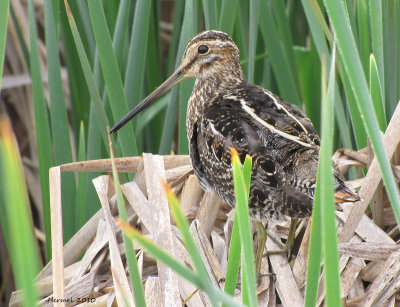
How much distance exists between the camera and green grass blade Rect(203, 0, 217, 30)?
2221 millimetres

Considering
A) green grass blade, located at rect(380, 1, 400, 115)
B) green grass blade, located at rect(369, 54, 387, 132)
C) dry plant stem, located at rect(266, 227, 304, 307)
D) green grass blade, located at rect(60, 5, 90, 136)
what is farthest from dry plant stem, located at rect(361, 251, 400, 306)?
green grass blade, located at rect(60, 5, 90, 136)

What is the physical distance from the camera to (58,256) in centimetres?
161

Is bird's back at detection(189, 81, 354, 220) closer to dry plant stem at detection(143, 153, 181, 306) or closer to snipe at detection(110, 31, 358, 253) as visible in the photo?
snipe at detection(110, 31, 358, 253)

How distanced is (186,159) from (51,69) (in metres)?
0.54

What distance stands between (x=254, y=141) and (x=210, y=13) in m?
0.50

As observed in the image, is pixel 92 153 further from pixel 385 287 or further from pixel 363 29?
pixel 385 287

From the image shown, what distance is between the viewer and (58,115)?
2.32 meters

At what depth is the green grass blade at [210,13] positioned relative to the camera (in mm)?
2221

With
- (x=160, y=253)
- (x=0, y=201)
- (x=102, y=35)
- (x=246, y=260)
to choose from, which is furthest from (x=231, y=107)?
(x=160, y=253)

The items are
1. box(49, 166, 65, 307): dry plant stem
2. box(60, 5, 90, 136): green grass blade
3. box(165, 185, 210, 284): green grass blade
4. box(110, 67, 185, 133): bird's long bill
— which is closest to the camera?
box(165, 185, 210, 284): green grass blade

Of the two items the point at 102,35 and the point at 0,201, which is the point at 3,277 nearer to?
the point at 0,201

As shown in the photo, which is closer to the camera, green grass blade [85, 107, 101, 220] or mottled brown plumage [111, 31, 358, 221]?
mottled brown plumage [111, 31, 358, 221]

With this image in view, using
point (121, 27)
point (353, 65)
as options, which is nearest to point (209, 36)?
point (121, 27)

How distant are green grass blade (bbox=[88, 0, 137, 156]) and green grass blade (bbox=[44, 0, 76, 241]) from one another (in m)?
0.22
